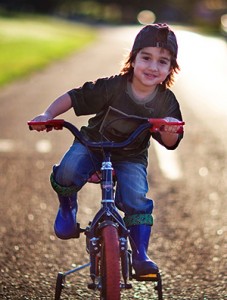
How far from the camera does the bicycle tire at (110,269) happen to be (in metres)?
4.02

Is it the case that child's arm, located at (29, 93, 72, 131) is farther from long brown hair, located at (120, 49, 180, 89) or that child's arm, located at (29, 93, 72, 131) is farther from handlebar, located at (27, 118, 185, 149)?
long brown hair, located at (120, 49, 180, 89)

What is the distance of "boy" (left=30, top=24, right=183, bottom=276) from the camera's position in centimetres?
450

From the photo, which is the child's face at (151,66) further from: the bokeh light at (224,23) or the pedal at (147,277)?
the bokeh light at (224,23)

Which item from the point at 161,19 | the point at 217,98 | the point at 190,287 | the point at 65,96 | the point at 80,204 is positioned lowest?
the point at 190,287

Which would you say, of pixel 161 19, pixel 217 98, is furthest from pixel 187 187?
pixel 161 19

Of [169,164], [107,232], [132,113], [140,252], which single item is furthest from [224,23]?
[107,232]

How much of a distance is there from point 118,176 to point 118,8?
103 m

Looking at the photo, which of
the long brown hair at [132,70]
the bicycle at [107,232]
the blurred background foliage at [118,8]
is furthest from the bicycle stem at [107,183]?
the blurred background foliage at [118,8]

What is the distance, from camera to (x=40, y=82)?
20.5m

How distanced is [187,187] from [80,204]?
1.32 m

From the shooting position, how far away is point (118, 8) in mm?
105688

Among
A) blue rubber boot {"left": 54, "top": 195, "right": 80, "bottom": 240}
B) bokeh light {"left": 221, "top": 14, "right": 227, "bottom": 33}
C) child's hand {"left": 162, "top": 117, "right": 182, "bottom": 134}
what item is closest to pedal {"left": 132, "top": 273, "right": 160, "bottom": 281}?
blue rubber boot {"left": 54, "top": 195, "right": 80, "bottom": 240}

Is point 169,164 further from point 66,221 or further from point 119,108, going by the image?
point 119,108

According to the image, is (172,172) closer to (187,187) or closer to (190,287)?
(187,187)
